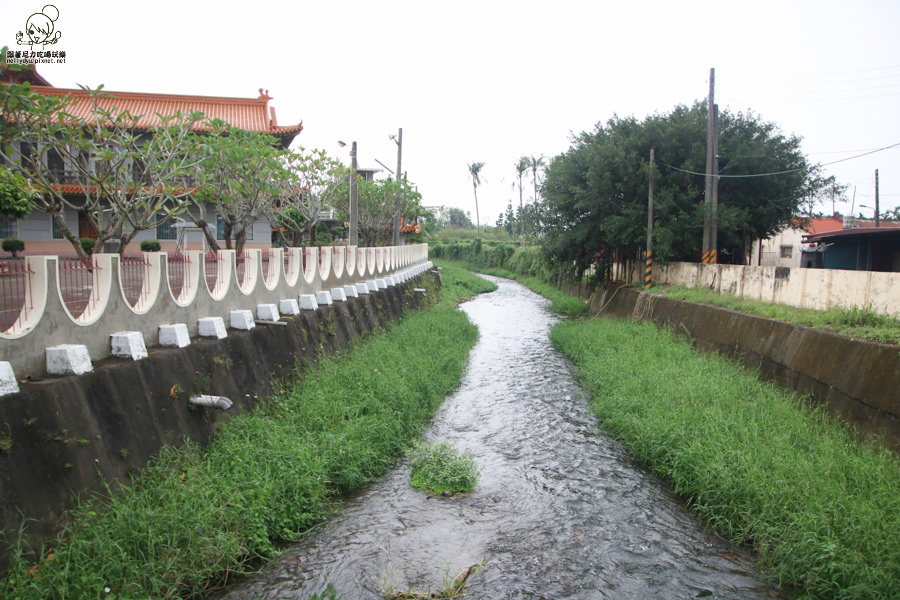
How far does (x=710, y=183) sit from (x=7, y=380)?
672 inches

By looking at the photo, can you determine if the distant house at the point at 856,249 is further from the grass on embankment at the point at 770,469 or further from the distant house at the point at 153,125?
the distant house at the point at 153,125

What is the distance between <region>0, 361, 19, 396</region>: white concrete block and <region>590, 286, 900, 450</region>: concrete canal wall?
829 centimetres

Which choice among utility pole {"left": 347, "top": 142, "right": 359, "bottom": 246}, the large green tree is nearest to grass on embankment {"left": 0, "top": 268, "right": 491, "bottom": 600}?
utility pole {"left": 347, "top": 142, "right": 359, "bottom": 246}

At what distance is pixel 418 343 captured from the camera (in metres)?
14.1

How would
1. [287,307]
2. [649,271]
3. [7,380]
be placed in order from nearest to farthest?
[7,380]
[287,307]
[649,271]

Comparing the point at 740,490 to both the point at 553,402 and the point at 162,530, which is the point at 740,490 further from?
the point at 162,530

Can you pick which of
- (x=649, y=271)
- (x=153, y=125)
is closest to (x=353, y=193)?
(x=153, y=125)

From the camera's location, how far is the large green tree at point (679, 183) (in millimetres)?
18531

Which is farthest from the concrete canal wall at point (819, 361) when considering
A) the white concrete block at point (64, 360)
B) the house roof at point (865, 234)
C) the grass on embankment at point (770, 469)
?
the white concrete block at point (64, 360)

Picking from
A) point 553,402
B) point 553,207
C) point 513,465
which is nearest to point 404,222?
point 553,207

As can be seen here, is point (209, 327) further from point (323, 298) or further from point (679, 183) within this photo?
point (679, 183)

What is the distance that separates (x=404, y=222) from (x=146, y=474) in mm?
35193

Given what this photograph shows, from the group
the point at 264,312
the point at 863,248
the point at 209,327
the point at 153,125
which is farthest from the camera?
the point at 153,125

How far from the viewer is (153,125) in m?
20.4
